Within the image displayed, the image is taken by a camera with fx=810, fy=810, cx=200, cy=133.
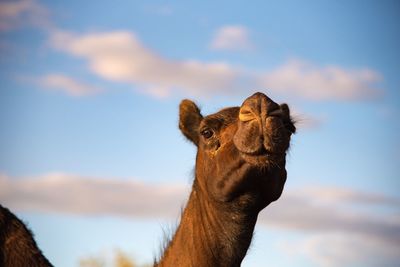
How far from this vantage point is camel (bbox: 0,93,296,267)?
878 centimetres

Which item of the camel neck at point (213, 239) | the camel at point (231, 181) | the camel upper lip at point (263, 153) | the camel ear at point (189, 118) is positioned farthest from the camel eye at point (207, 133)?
the camel upper lip at point (263, 153)

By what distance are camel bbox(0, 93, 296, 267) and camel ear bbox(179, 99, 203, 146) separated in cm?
94

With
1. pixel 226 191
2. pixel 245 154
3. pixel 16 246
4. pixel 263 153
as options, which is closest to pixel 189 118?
pixel 226 191

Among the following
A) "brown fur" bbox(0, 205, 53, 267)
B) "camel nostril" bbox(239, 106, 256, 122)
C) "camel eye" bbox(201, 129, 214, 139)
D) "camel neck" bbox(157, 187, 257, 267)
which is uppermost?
"camel eye" bbox(201, 129, 214, 139)

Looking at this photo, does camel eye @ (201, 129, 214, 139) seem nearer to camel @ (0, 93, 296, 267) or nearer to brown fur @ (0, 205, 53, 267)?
camel @ (0, 93, 296, 267)

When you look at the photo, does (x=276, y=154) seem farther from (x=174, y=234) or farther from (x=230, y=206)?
(x=174, y=234)

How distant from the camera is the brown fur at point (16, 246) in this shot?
9359mm

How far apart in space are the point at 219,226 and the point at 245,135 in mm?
1374

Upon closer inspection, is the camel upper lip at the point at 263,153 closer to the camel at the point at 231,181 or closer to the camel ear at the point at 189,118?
the camel at the point at 231,181

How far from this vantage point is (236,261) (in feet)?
31.3

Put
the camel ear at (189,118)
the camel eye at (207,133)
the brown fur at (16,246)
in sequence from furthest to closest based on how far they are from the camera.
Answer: the camel ear at (189,118) < the camel eye at (207,133) < the brown fur at (16,246)

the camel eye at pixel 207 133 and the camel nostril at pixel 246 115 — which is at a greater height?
the camel eye at pixel 207 133

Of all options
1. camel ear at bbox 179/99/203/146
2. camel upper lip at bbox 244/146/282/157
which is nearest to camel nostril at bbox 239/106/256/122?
camel upper lip at bbox 244/146/282/157

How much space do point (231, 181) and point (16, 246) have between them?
2628 mm
